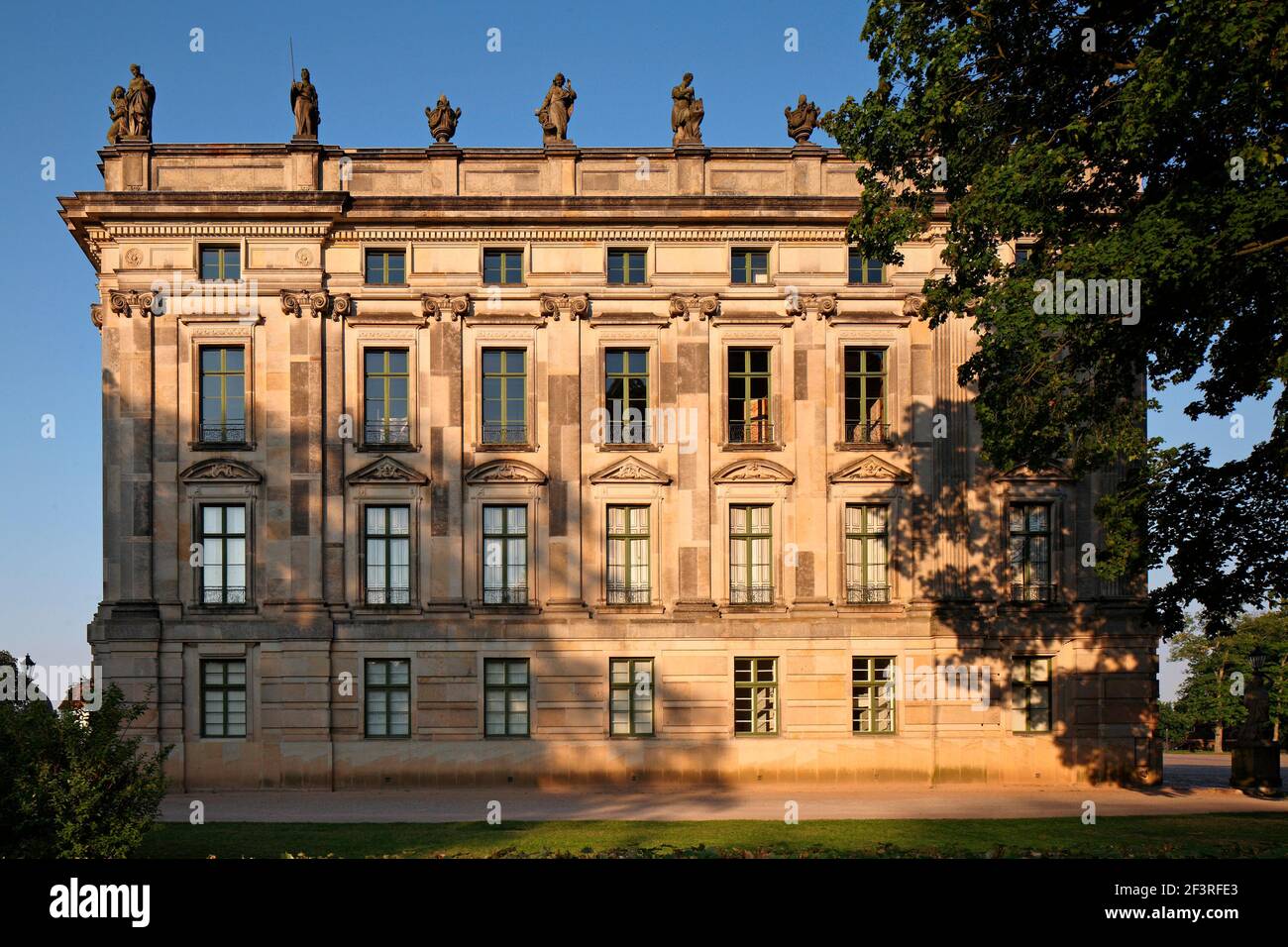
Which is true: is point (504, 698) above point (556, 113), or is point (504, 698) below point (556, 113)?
below

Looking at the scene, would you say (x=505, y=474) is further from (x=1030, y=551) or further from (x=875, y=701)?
(x=1030, y=551)

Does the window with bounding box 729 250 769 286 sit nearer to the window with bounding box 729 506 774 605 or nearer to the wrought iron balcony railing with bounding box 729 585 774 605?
the window with bounding box 729 506 774 605

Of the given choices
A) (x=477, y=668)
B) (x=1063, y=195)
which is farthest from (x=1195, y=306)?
(x=477, y=668)

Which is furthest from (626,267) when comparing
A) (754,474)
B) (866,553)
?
(866,553)

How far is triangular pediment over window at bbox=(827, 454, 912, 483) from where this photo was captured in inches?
1355

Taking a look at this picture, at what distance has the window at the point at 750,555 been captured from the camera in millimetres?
34406

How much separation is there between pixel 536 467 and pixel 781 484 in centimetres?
788

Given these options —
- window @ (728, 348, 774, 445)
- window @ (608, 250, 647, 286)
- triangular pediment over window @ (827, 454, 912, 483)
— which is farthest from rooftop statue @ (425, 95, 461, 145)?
triangular pediment over window @ (827, 454, 912, 483)

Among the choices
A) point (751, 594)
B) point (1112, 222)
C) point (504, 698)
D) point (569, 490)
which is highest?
point (1112, 222)

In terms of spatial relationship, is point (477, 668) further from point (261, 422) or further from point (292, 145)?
point (292, 145)

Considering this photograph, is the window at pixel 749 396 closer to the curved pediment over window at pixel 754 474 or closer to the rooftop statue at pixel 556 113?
the curved pediment over window at pixel 754 474

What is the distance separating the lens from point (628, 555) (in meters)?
34.5

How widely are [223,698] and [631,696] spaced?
12667 millimetres

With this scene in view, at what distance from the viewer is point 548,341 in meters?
34.5
